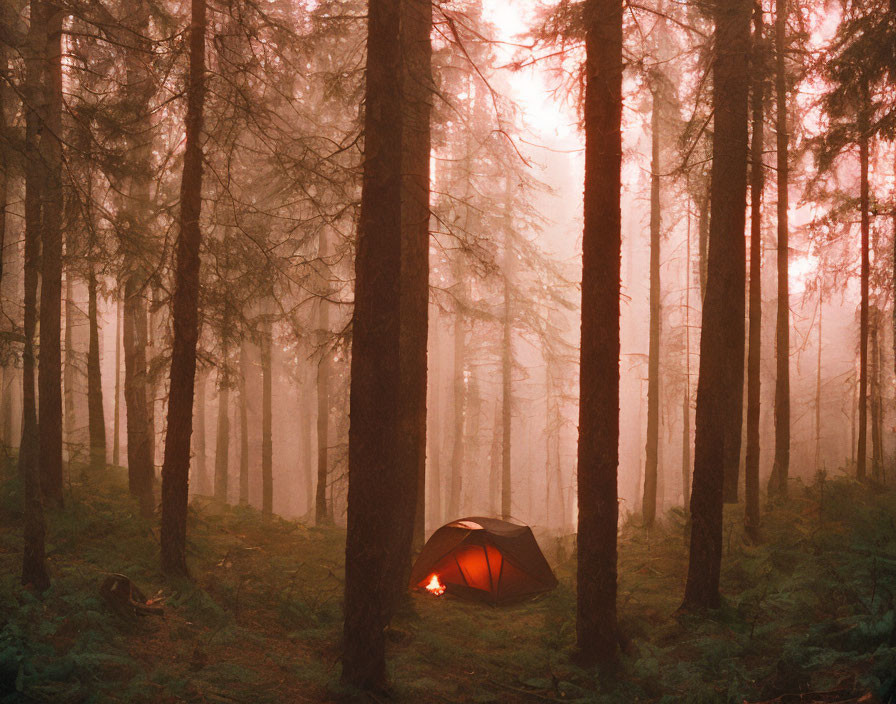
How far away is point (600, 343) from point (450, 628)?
559 cm

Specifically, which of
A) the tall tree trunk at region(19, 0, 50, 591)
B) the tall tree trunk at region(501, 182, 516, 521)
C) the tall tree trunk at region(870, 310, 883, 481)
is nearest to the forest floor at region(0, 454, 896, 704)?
the tall tree trunk at region(19, 0, 50, 591)

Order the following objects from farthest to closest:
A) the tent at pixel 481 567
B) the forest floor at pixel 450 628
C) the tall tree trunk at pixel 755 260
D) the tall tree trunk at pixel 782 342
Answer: the tall tree trunk at pixel 782 342 < the tent at pixel 481 567 < the tall tree trunk at pixel 755 260 < the forest floor at pixel 450 628

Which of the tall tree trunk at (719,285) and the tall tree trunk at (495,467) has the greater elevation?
the tall tree trunk at (719,285)

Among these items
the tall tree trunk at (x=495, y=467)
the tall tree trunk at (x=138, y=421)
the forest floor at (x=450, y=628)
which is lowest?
the tall tree trunk at (x=495, y=467)

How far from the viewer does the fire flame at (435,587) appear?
12391 mm

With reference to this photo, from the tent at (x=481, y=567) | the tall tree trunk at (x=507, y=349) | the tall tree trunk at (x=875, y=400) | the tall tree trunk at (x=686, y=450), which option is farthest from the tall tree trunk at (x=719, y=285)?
the tall tree trunk at (x=507, y=349)

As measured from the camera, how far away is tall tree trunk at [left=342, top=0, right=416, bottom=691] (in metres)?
6.48

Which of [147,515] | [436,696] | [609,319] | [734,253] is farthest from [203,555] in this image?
[734,253]

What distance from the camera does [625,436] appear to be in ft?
170

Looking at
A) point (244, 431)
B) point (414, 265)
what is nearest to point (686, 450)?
point (244, 431)

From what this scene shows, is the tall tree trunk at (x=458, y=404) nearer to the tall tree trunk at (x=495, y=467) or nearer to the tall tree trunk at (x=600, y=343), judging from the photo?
the tall tree trunk at (x=495, y=467)

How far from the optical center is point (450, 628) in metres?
9.90

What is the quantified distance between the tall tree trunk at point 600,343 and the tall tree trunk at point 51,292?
750cm

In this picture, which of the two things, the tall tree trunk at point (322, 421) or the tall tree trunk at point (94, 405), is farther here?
the tall tree trunk at point (322, 421)
